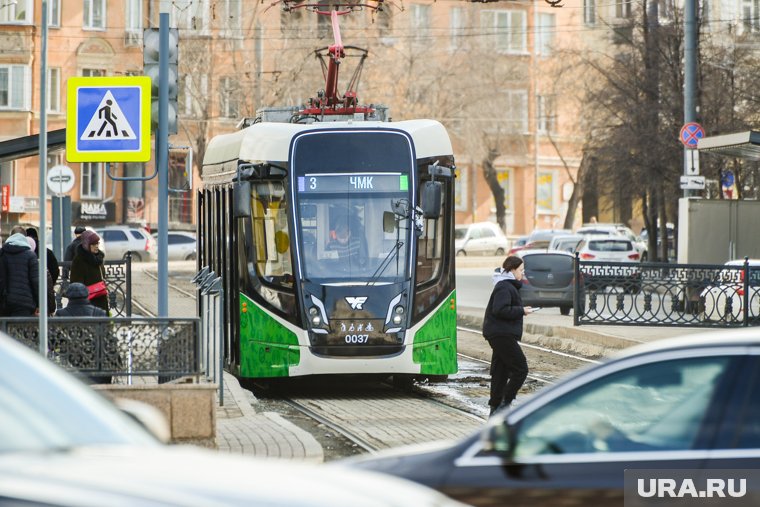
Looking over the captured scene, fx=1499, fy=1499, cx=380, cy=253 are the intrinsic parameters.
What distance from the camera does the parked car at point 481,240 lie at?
63625 mm

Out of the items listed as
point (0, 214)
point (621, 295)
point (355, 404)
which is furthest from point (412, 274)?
point (0, 214)

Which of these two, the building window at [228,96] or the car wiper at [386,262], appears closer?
the car wiper at [386,262]

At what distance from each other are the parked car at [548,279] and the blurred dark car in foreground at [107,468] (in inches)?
1033

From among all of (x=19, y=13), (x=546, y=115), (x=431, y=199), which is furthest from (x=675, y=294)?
(x=546, y=115)

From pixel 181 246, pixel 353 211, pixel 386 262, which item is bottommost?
pixel 181 246

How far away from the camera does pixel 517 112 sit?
68938 millimetres

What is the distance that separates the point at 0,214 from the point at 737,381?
174 feet

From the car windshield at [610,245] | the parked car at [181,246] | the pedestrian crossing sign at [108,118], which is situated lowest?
the parked car at [181,246]

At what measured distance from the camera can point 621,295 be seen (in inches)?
908

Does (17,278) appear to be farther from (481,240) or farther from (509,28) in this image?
(509,28)

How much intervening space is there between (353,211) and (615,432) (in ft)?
33.4

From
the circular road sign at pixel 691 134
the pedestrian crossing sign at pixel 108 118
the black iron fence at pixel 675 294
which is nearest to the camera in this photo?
the pedestrian crossing sign at pixel 108 118

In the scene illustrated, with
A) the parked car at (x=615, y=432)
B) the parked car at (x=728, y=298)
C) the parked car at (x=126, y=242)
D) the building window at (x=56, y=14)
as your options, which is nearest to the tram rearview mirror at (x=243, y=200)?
the parked car at (x=728, y=298)

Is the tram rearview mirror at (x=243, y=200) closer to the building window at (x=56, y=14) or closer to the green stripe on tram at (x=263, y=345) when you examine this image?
the green stripe on tram at (x=263, y=345)
